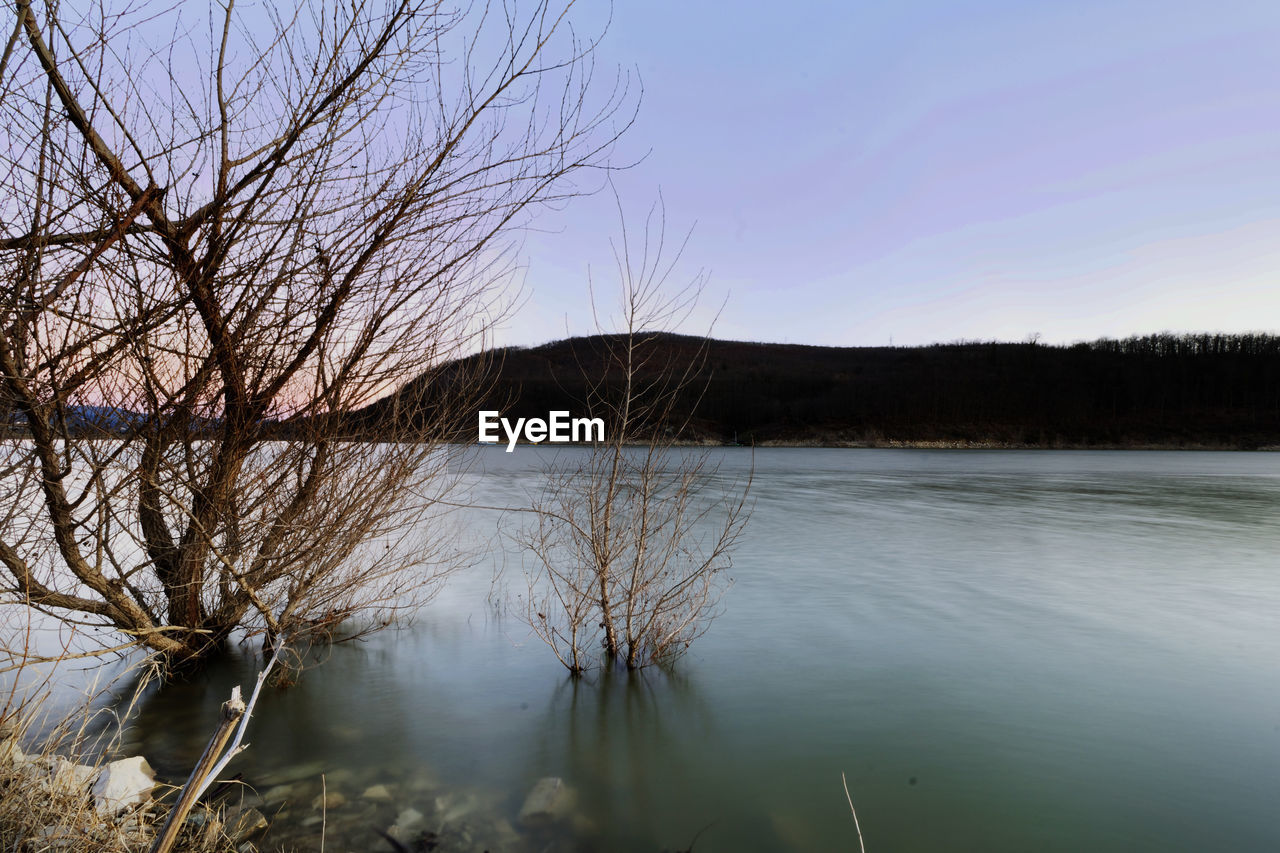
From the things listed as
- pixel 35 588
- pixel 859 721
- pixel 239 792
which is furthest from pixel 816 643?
pixel 35 588

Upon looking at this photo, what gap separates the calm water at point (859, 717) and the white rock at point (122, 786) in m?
1.25

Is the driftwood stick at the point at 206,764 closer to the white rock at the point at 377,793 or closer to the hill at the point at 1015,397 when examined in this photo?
the white rock at the point at 377,793

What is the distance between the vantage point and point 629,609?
7340 millimetres

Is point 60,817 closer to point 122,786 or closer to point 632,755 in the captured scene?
point 122,786

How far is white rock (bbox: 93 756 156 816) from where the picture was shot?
4027 millimetres

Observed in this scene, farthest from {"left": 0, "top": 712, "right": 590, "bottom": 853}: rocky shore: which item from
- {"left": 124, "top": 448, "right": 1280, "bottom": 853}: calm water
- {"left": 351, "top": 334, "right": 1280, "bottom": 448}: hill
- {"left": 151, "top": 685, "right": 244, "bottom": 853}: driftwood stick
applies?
{"left": 351, "top": 334, "right": 1280, "bottom": 448}: hill

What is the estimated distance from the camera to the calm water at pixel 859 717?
17.3ft

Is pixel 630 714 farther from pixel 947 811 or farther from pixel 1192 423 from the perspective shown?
pixel 1192 423

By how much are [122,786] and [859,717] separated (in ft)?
18.5

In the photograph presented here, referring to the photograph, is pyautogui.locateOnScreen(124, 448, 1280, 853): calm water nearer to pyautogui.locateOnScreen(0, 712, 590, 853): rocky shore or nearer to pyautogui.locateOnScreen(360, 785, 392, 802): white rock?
pyautogui.locateOnScreen(0, 712, 590, 853): rocky shore

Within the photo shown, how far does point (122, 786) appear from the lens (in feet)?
13.9

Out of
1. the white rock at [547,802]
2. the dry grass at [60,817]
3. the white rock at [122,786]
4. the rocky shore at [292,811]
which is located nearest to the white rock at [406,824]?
the rocky shore at [292,811]

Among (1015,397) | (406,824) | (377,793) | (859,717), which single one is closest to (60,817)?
(406,824)

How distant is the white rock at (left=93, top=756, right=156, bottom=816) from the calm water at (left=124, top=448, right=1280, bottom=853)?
1.25 metres
